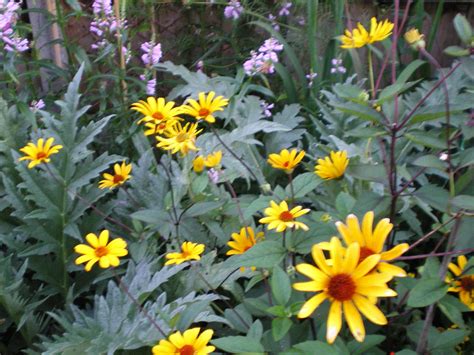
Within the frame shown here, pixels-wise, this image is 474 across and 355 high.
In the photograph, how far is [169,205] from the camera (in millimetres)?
1345

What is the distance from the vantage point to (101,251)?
0.99 metres

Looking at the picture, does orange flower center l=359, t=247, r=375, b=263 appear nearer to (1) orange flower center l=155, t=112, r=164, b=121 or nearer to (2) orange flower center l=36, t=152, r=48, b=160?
(1) orange flower center l=155, t=112, r=164, b=121

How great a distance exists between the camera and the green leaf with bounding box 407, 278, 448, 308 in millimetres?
826

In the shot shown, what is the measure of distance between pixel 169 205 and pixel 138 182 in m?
0.25

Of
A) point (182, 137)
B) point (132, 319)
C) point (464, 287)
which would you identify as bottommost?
point (132, 319)

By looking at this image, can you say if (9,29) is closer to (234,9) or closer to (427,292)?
(234,9)

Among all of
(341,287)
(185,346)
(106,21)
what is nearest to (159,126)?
(185,346)

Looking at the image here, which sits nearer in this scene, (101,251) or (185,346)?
(185,346)

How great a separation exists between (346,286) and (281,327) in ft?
0.65

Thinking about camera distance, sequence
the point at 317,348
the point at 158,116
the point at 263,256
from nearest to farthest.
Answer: the point at 317,348, the point at 263,256, the point at 158,116

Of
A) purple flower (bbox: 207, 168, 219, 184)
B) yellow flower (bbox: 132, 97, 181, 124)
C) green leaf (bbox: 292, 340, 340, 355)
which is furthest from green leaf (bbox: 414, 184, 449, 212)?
purple flower (bbox: 207, 168, 219, 184)

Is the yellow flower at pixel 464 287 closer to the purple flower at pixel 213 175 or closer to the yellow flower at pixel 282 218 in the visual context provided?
the yellow flower at pixel 282 218

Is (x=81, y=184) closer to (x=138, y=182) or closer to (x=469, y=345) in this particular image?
(x=138, y=182)

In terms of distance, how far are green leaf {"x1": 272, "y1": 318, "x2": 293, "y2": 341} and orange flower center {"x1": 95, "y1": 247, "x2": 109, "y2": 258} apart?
306mm
